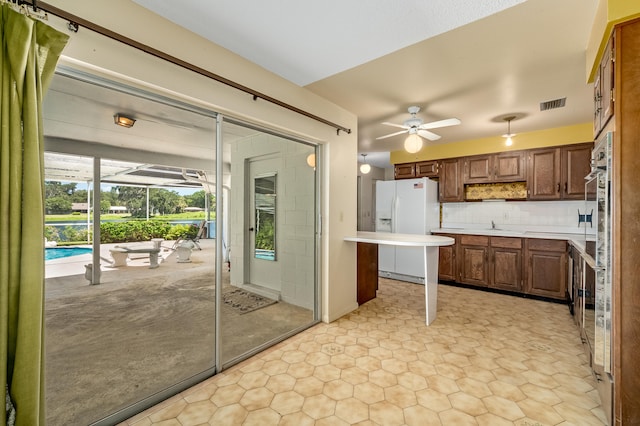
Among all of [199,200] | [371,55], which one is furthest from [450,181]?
[199,200]

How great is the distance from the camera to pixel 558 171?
4.03 m

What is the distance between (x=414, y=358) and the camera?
2.37m

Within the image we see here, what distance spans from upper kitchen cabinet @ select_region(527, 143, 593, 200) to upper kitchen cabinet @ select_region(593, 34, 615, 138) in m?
2.39

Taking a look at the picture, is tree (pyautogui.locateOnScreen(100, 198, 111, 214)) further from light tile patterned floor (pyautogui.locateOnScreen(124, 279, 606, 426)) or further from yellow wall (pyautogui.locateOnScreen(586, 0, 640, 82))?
yellow wall (pyautogui.locateOnScreen(586, 0, 640, 82))

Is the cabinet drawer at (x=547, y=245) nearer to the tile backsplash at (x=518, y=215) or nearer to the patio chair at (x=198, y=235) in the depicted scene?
the tile backsplash at (x=518, y=215)

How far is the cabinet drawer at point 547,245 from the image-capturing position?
373 cm

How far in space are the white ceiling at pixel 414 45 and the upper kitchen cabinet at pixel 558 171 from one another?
2.82 feet

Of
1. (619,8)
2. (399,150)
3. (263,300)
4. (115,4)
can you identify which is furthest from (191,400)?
(399,150)

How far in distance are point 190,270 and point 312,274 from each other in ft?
4.47

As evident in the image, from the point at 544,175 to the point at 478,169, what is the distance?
34.2 inches

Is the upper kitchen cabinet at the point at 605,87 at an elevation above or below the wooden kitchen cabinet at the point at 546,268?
above

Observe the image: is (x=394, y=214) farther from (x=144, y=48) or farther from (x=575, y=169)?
(x=144, y=48)

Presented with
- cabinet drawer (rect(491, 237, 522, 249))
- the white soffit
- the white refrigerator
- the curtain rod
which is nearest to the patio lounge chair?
the curtain rod

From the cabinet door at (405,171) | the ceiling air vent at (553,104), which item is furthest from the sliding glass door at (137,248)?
the cabinet door at (405,171)
